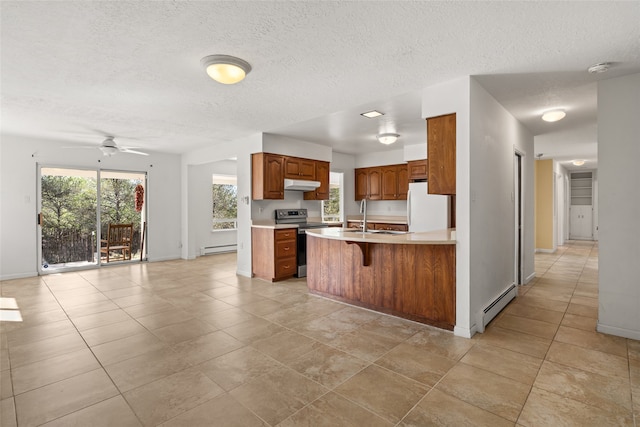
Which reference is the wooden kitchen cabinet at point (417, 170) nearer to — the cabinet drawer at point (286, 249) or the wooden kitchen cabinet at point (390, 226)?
the wooden kitchen cabinet at point (390, 226)

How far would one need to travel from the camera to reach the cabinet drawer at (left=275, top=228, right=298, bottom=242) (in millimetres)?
5430

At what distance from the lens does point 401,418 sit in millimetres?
1894

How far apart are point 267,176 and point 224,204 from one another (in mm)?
3624

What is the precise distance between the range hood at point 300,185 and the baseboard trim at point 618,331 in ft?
14.6

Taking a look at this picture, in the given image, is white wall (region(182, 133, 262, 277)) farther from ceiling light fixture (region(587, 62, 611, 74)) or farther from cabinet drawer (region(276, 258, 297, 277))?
ceiling light fixture (region(587, 62, 611, 74))

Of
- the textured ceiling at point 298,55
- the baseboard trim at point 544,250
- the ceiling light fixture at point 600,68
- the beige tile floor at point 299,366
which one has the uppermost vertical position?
the textured ceiling at point 298,55

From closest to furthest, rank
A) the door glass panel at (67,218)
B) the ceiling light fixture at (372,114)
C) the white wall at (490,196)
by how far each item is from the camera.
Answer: the white wall at (490,196)
the ceiling light fixture at (372,114)
the door glass panel at (67,218)

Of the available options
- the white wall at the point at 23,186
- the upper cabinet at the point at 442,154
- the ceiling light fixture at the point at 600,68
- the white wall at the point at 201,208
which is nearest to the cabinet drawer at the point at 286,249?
the upper cabinet at the point at 442,154

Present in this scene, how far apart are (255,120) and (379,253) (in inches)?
102

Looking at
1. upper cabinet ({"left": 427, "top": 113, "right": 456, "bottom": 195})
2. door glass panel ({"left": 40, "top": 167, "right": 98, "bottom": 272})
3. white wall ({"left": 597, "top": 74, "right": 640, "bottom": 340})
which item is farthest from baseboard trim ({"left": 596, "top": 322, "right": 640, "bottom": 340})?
door glass panel ({"left": 40, "top": 167, "right": 98, "bottom": 272})

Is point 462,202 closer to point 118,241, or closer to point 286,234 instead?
point 286,234

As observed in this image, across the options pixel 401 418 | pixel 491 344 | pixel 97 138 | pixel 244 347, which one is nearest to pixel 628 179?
pixel 491 344

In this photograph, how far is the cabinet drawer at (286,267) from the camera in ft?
17.8

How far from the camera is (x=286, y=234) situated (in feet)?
18.3
